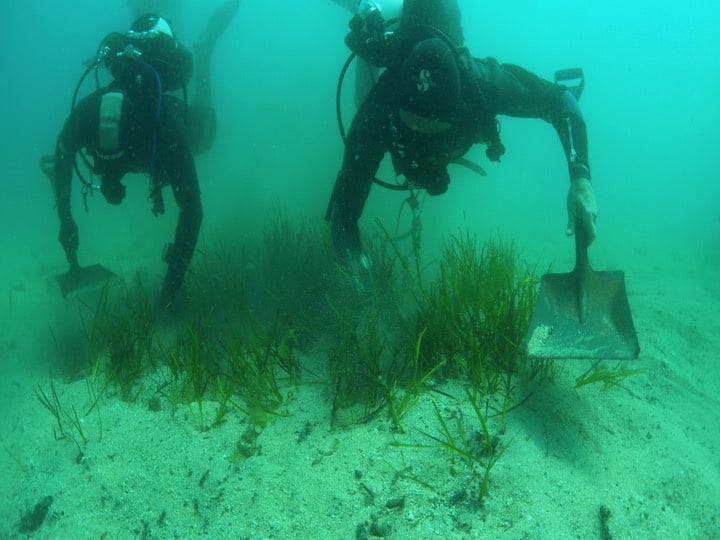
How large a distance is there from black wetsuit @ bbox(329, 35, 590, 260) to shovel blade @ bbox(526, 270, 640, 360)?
3.62ft

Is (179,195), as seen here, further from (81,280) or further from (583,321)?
(583,321)

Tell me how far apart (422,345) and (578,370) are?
45.2 inches

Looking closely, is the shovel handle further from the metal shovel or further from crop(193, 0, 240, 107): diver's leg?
crop(193, 0, 240, 107): diver's leg

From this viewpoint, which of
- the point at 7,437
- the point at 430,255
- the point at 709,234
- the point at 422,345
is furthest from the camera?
the point at 709,234

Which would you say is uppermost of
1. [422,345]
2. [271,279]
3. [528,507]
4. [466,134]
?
[466,134]

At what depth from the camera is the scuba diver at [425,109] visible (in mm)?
3311

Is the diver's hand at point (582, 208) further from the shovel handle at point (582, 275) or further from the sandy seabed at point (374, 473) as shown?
the sandy seabed at point (374, 473)

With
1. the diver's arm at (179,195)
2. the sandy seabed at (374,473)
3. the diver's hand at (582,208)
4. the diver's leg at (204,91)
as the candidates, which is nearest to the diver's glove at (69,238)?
the diver's arm at (179,195)

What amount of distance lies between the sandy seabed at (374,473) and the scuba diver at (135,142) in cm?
190

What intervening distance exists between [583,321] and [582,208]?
2.52 ft

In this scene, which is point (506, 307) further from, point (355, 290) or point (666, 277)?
point (666, 277)

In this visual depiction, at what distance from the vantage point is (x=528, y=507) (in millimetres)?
1989

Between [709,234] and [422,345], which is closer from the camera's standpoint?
[422,345]

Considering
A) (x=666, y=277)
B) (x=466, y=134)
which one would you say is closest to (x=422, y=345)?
(x=466, y=134)
